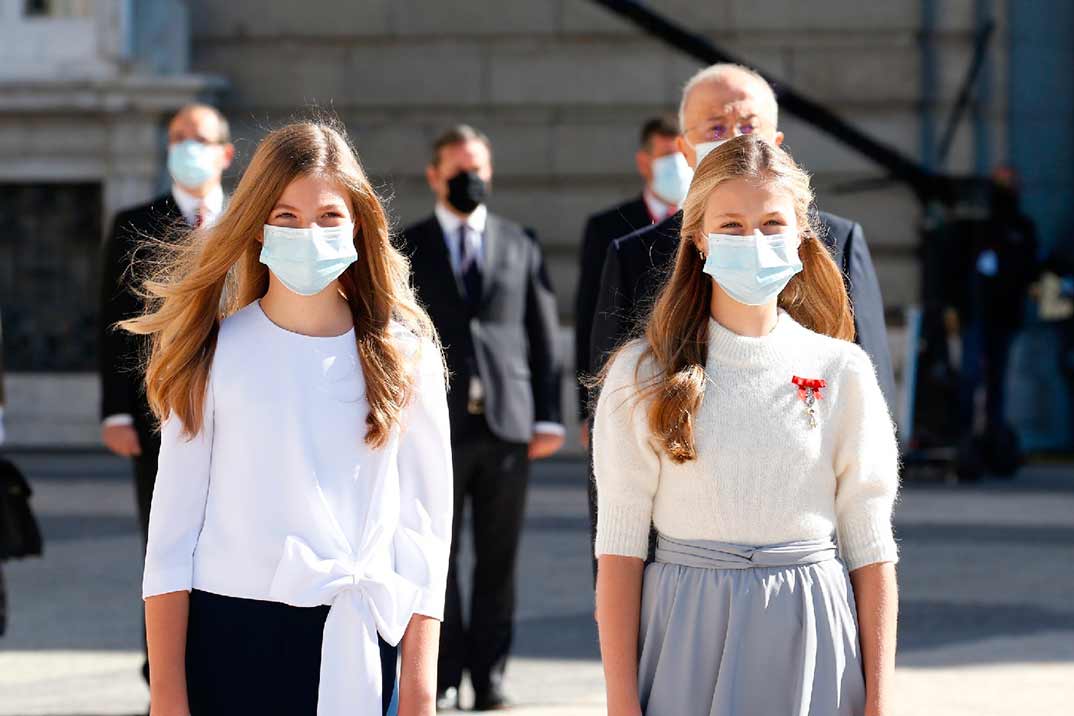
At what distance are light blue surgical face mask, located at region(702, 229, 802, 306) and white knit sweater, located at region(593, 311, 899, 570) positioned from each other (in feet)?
0.28

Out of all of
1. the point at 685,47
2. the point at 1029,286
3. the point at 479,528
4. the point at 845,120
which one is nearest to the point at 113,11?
the point at 685,47

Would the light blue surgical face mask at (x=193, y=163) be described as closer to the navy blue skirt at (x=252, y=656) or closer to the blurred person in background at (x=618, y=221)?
the blurred person in background at (x=618, y=221)

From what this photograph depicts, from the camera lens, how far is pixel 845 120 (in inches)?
571

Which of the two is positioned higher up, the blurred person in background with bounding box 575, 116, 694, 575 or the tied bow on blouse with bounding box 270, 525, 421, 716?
the blurred person in background with bounding box 575, 116, 694, 575

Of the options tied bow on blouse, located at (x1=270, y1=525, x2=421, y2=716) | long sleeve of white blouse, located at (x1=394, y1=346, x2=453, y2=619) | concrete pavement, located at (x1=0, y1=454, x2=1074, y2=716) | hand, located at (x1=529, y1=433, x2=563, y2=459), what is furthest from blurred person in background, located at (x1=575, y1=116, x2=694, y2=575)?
tied bow on blouse, located at (x1=270, y1=525, x2=421, y2=716)

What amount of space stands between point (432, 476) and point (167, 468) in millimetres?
441

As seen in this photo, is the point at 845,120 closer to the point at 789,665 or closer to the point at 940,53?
the point at 940,53

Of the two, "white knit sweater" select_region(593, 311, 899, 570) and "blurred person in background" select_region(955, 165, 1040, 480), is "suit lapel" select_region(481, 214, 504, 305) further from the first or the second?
"blurred person in background" select_region(955, 165, 1040, 480)

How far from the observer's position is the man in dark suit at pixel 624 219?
6387mm

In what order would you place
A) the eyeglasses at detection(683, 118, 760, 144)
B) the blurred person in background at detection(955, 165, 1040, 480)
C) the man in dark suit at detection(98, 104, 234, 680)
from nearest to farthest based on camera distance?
the eyeglasses at detection(683, 118, 760, 144)
the man in dark suit at detection(98, 104, 234, 680)
the blurred person in background at detection(955, 165, 1040, 480)

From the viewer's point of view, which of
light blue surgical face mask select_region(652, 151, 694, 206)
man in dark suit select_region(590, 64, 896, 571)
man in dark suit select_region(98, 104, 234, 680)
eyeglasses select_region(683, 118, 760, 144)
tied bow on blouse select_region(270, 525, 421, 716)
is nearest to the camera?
tied bow on blouse select_region(270, 525, 421, 716)

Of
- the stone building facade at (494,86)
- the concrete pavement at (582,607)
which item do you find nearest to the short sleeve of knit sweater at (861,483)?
the concrete pavement at (582,607)

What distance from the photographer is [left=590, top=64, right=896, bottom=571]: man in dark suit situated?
446 cm

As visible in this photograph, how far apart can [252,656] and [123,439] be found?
314 cm
